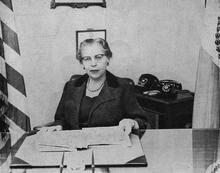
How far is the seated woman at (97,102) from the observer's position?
81.5 inches

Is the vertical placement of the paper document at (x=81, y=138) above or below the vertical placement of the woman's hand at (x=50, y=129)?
below

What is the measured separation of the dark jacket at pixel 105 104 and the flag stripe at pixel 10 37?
0.38 metres

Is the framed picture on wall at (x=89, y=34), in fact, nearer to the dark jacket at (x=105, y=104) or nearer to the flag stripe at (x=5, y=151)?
the dark jacket at (x=105, y=104)

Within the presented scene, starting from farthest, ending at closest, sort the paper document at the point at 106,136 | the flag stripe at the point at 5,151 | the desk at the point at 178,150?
1. the paper document at the point at 106,136
2. the flag stripe at the point at 5,151
3. the desk at the point at 178,150

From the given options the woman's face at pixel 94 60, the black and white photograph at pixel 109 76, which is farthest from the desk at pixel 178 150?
the woman's face at pixel 94 60

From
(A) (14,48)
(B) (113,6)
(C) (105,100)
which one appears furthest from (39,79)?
(B) (113,6)

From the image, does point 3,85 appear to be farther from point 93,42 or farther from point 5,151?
point 93,42

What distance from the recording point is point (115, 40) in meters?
2.04

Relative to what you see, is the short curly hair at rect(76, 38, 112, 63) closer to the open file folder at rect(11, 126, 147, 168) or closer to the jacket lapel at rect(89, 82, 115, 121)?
the jacket lapel at rect(89, 82, 115, 121)

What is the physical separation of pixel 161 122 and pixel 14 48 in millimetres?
978

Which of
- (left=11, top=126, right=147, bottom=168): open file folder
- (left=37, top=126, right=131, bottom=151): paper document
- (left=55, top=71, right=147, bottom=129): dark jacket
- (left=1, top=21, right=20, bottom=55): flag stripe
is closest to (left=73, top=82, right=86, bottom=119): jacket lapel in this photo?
(left=55, top=71, right=147, bottom=129): dark jacket

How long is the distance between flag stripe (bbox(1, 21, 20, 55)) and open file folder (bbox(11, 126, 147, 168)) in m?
0.55

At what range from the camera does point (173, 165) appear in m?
1.82

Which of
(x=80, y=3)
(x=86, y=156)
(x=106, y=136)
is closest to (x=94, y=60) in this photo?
(x=80, y=3)
